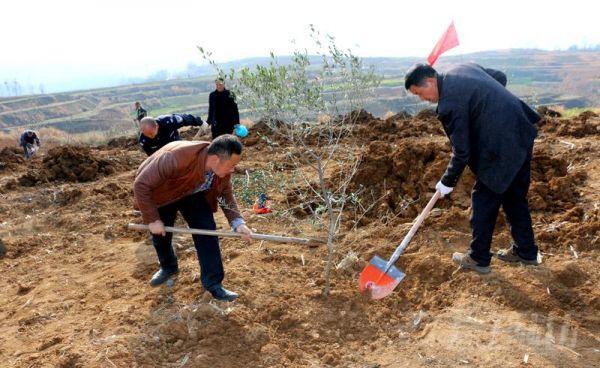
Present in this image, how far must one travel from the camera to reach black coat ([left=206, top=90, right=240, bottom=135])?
7.53 m

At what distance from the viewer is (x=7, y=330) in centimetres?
379

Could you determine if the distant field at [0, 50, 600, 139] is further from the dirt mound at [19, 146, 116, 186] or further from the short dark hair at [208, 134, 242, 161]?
the short dark hair at [208, 134, 242, 161]

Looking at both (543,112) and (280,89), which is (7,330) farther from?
(543,112)

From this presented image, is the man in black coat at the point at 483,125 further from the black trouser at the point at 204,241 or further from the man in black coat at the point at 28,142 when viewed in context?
the man in black coat at the point at 28,142

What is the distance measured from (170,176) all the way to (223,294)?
1.04 m

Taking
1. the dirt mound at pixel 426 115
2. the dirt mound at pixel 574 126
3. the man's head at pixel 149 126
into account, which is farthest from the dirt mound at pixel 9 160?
the dirt mound at pixel 574 126

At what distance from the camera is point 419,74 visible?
3250mm

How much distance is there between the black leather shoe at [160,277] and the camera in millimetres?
4125

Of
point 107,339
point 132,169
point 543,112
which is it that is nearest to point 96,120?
point 132,169

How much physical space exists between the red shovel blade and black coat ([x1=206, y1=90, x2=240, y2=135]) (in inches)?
182

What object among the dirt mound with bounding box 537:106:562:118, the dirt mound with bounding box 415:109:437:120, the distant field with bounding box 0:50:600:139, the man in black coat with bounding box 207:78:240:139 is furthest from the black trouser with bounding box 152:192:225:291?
the distant field with bounding box 0:50:600:139

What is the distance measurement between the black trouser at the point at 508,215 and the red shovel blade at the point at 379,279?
0.64 meters

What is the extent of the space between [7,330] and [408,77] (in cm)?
380

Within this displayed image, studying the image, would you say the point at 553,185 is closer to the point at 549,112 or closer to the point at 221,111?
the point at 221,111
